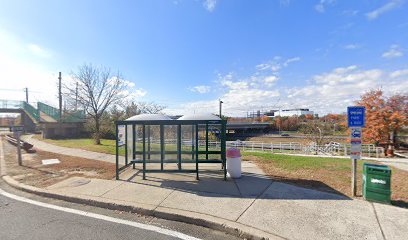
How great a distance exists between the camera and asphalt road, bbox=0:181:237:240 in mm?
3338

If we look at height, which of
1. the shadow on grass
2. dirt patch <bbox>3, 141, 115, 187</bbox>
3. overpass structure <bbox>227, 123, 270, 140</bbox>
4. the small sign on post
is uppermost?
the small sign on post

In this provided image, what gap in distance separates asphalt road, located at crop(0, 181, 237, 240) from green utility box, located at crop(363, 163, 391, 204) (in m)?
3.33

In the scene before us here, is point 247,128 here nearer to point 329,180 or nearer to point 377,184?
point 329,180

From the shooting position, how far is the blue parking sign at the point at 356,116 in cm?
488

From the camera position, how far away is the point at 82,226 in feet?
11.9

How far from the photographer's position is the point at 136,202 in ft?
14.6

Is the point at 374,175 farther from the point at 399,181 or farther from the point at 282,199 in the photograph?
the point at 399,181

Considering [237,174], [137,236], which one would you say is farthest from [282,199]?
[137,236]

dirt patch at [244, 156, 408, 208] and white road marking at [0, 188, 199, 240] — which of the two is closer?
white road marking at [0, 188, 199, 240]

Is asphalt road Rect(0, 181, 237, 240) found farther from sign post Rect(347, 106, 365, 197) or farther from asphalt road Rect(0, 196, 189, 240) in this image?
sign post Rect(347, 106, 365, 197)

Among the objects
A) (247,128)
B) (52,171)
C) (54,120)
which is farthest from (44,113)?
(247,128)

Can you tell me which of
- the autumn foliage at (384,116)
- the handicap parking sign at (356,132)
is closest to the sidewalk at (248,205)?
the handicap parking sign at (356,132)

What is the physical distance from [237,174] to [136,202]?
312 cm

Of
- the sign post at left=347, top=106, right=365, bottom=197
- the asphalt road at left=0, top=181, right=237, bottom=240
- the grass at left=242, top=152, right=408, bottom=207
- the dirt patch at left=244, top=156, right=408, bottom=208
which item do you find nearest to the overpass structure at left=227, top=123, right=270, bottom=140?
the grass at left=242, top=152, right=408, bottom=207
